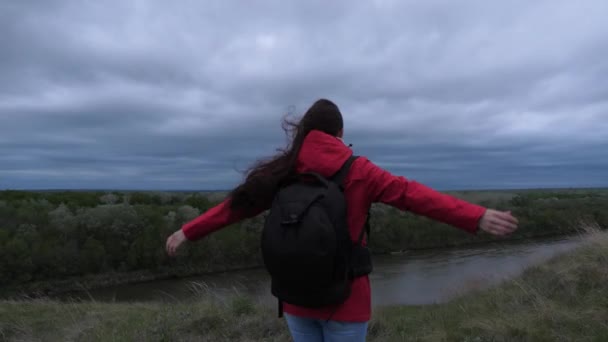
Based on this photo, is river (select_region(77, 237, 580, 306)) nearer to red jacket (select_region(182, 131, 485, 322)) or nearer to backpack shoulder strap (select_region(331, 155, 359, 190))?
red jacket (select_region(182, 131, 485, 322))

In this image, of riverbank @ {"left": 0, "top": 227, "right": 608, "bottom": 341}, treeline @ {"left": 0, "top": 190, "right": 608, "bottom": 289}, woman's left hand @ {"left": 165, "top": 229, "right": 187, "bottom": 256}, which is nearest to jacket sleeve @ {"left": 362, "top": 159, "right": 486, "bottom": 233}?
woman's left hand @ {"left": 165, "top": 229, "right": 187, "bottom": 256}

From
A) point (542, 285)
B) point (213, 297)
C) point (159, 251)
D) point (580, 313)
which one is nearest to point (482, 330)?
point (580, 313)

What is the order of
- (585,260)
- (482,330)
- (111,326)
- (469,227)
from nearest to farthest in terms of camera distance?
(469,227) → (482,330) → (111,326) → (585,260)

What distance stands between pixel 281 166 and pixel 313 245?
472 millimetres

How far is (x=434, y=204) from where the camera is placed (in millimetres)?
1930

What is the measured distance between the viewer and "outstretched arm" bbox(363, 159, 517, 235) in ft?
6.25

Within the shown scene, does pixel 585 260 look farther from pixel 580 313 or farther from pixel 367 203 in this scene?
pixel 367 203

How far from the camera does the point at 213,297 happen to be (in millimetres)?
6562

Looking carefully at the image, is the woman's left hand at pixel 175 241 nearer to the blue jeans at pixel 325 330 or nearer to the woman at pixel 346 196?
the woman at pixel 346 196

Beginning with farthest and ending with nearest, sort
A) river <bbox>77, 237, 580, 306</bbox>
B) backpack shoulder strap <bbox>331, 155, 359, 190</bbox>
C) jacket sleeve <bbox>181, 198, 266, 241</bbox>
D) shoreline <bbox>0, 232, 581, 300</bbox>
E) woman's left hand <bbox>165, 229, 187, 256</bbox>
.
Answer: shoreline <bbox>0, 232, 581, 300</bbox> → river <bbox>77, 237, 580, 306</bbox> → woman's left hand <bbox>165, 229, 187, 256</bbox> → jacket sleeve <bbox>181, 198, 266, 241</bbox> → backpack shoulder strap <bbox>331, 155, 359, 190</bbox>

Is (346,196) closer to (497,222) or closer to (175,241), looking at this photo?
(497,222)

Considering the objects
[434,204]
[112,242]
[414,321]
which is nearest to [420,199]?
[434,204]

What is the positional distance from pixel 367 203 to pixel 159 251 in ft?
94.3

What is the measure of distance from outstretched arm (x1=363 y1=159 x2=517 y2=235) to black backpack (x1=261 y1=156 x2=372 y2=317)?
154mm
